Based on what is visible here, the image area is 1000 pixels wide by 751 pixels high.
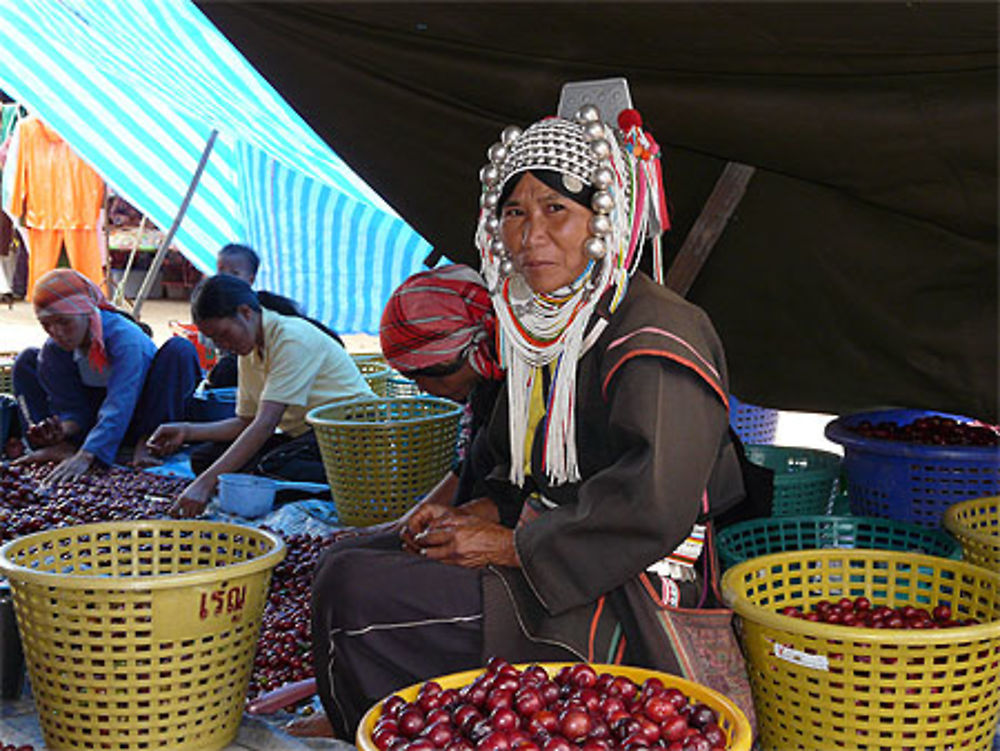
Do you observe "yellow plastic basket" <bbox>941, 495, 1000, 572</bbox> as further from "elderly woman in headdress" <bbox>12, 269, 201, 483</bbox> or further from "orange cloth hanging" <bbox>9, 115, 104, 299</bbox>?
"orange cloth hanging" <bbox>9, 115, 104, 299</bbox>

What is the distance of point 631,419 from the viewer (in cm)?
189

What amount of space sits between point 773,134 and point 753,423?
209cm

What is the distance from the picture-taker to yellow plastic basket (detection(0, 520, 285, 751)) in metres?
2.07

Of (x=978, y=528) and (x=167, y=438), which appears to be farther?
(x=167, y=438)

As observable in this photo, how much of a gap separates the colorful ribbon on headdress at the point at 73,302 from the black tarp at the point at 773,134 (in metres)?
2.03

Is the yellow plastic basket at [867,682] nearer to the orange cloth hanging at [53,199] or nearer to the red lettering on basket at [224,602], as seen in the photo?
the red lettering on basket at [224,602]

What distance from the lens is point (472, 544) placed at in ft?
6.70

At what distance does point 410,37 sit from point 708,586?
1.40m

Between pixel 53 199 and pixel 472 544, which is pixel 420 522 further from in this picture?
pixel 53 199

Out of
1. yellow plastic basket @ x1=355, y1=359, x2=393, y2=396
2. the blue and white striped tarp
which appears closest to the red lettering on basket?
the blue and white striped tarp

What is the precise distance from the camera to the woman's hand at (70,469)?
14.8ft

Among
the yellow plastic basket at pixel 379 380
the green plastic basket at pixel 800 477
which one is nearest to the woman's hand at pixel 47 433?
the yellow plastic basket at pixel 379 380

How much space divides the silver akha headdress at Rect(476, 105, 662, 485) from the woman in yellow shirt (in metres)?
2.18

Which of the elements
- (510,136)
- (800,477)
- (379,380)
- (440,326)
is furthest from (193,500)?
(510,136)
